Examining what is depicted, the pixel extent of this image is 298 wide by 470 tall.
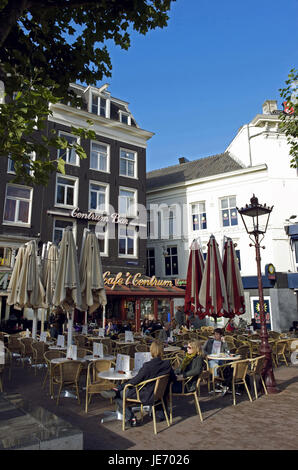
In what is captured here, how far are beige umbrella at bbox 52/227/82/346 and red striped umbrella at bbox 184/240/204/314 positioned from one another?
3272 mm

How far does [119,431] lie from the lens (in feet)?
16.9

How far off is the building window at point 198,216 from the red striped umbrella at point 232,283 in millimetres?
15348

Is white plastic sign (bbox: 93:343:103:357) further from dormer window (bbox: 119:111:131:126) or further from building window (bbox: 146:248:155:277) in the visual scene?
dormer window (bbox: 119:111:131:126)

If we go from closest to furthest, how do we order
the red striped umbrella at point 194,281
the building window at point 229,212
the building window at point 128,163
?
1. the red striped umbrella at point 194,281
2. the building window at point 128,163
3. the building window at point 229,212

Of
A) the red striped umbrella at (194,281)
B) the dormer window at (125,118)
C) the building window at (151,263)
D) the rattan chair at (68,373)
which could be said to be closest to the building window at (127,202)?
the building window at (151,263)

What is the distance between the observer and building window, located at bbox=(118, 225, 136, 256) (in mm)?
22609

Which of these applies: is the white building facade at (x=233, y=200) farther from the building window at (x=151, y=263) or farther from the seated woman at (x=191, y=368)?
the seated woman at (x=191, y=368)

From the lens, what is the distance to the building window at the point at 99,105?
2336 cm

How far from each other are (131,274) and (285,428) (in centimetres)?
1735

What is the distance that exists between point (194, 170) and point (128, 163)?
283 inches

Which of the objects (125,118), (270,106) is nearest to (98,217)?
(125,118)

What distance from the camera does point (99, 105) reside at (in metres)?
23.6

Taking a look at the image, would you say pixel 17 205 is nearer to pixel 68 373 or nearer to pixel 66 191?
pixel 66 191

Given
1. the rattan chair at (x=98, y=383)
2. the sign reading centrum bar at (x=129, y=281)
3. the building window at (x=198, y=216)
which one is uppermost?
the building window at (x=198, y=216)
